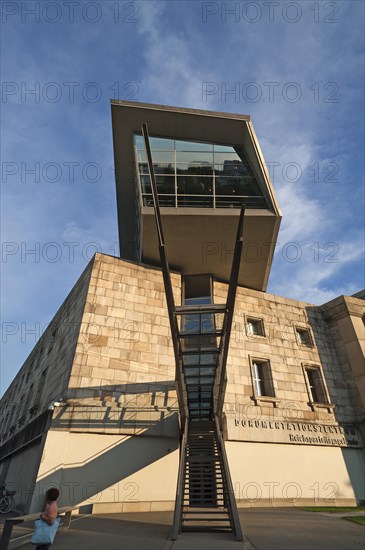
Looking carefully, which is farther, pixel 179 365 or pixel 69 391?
pixel 69 391

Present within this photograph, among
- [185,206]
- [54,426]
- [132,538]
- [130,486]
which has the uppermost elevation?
[185,206]

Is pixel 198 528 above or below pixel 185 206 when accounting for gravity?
below

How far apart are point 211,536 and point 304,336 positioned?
18.1 meters

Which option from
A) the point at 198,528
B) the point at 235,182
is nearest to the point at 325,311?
the point at 235,182

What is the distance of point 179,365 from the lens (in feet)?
42.8

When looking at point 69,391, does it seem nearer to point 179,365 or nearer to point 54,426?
point 54,426

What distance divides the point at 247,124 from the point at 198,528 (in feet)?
77.5

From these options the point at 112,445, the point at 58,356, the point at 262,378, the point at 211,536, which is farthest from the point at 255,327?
the point at 211,536

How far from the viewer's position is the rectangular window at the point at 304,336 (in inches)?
921

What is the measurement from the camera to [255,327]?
23016 millimetres

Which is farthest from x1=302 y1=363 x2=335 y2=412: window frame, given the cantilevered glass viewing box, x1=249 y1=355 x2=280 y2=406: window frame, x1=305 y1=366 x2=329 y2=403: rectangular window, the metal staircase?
the metal staircase

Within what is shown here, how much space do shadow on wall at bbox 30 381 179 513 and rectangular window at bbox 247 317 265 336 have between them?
27.4 feet

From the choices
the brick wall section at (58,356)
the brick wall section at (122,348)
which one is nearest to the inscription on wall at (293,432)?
the brick wall section at (122,348)

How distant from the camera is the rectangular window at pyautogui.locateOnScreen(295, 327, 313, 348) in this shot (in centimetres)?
2340
